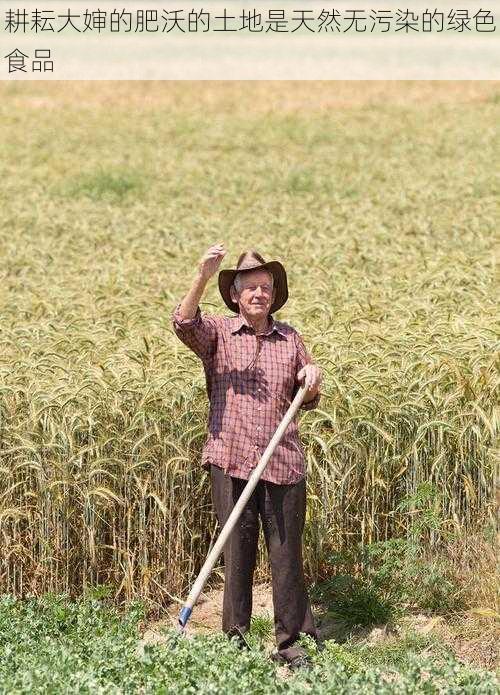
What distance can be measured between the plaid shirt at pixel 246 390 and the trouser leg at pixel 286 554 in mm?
100

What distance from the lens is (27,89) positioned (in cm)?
4291

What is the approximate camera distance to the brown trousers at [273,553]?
5.57m

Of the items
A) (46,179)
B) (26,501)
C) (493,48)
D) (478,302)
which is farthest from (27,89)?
(26,501)

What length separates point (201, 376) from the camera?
6742 millimetres

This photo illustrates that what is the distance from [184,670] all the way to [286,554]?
931mm

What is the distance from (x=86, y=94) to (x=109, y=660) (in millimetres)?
37721

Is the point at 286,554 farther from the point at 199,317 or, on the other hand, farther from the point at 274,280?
the point at 274,280

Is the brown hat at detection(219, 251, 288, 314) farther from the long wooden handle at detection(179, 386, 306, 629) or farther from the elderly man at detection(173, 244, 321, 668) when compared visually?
the long wooden handle at detection(179, 386, 306, 629)

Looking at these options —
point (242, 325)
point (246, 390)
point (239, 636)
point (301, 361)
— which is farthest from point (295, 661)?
point (242, 325)

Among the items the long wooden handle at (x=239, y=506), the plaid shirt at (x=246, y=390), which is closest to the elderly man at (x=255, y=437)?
the plaid shirt at (x=246, y=390)

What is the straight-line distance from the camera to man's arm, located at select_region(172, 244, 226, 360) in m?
5.36

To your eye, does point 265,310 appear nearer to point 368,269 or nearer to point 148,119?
point 368,269

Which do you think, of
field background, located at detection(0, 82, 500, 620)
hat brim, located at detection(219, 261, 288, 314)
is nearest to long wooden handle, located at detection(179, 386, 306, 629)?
hat brim, located at detection(219, 261, 288, 314)

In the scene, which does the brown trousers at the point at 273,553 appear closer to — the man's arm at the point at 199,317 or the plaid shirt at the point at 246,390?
the plaid shirt at the point at 246,390
